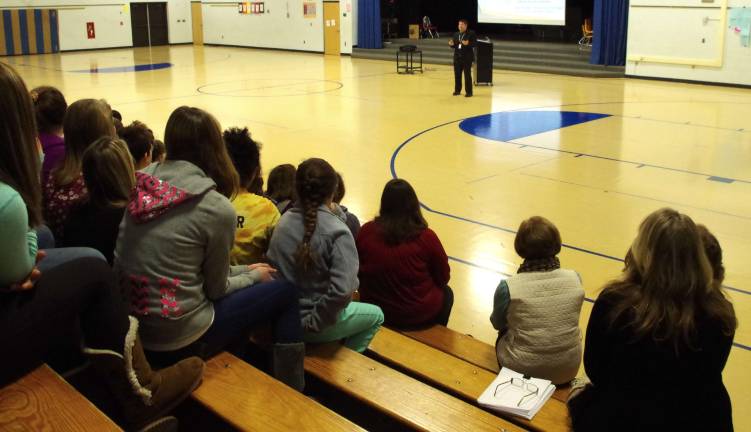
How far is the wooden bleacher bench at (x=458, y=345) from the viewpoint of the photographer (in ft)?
9.99

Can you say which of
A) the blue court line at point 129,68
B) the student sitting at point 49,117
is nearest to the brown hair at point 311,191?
the student sitting at point 49,117

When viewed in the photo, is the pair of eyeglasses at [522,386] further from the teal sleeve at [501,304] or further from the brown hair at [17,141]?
the brown hair at [17,141]

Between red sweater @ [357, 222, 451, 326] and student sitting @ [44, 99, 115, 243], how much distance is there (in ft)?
4.04

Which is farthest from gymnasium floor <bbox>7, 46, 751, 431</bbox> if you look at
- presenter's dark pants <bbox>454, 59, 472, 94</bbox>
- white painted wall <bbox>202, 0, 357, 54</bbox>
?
white painted wall <bbox>202, 0, 357, 54</bbox>

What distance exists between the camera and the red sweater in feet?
10.5

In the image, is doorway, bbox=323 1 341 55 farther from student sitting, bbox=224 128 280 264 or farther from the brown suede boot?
the brown suede boot

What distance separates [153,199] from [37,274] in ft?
1.50

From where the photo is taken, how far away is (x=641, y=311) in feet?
6.84

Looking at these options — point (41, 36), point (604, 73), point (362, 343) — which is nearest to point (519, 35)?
point (604, 73)

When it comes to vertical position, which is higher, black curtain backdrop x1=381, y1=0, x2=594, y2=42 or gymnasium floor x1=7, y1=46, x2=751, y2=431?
black curtain backdrop x1=381, y1=0, x2=594, y2=42

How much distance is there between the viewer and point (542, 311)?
9.11 feet

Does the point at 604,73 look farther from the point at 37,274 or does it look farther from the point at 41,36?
the point at 41,36

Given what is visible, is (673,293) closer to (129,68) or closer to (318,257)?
(318,257)

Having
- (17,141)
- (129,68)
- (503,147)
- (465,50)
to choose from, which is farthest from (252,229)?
(129,68)
